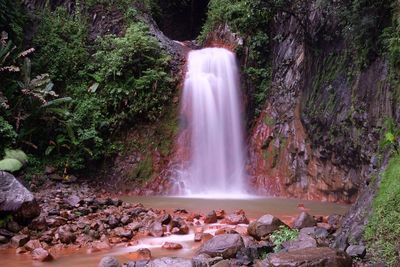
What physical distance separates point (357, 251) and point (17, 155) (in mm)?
9480

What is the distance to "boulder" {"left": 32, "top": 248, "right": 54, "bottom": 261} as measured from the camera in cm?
646

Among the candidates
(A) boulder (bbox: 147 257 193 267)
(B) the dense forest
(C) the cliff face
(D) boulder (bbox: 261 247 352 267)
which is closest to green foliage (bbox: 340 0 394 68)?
(B) the dense forest

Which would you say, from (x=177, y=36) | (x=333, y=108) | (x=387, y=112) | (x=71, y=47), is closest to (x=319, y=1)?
(x=333, y=108)

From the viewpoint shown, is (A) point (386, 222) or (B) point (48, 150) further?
(B) point (48, 150)

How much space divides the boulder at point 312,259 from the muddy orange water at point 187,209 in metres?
2.10

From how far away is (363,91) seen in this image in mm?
9898

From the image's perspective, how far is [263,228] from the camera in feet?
23.2

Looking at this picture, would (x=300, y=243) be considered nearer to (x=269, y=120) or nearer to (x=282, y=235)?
(x=282, y=235)

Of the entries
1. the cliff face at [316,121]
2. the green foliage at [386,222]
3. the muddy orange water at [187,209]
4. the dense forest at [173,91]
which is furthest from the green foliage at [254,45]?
the green foliage at [386,222]

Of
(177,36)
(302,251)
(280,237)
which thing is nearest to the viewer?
(302,251)

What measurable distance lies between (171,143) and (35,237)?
695 centimetres

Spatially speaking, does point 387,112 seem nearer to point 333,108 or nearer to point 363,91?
point 363,91

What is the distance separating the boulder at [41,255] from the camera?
6.46 m

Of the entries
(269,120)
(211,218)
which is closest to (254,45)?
(269,120)
